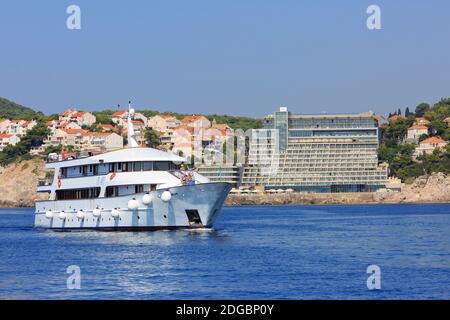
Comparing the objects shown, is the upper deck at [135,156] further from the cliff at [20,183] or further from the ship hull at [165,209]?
the cliff at [20,183]

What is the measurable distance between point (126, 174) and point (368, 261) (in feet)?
66.7

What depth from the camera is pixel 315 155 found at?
18862 cm

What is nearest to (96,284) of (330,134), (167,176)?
(167,176)

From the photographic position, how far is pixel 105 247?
4941 cm

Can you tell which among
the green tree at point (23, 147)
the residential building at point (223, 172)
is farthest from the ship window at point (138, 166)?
the green tree at point (23, 147)

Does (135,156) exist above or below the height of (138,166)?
above

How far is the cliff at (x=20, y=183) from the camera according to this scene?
177575 mm

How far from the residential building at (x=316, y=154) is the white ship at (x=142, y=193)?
125000mm

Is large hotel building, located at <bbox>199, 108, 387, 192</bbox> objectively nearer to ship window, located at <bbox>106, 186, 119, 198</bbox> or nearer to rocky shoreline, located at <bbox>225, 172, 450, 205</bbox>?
rocky shoreline, located at <bbox>225, 172, 450, 205</bbox>

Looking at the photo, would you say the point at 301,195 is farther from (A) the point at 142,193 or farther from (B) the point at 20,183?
(A) the point at 142,193

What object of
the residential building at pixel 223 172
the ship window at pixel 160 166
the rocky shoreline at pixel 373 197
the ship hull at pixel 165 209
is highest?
the ship window at pixel 160 166

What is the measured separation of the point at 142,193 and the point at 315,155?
13558 cm

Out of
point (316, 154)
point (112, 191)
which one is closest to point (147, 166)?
point (112, 191)
